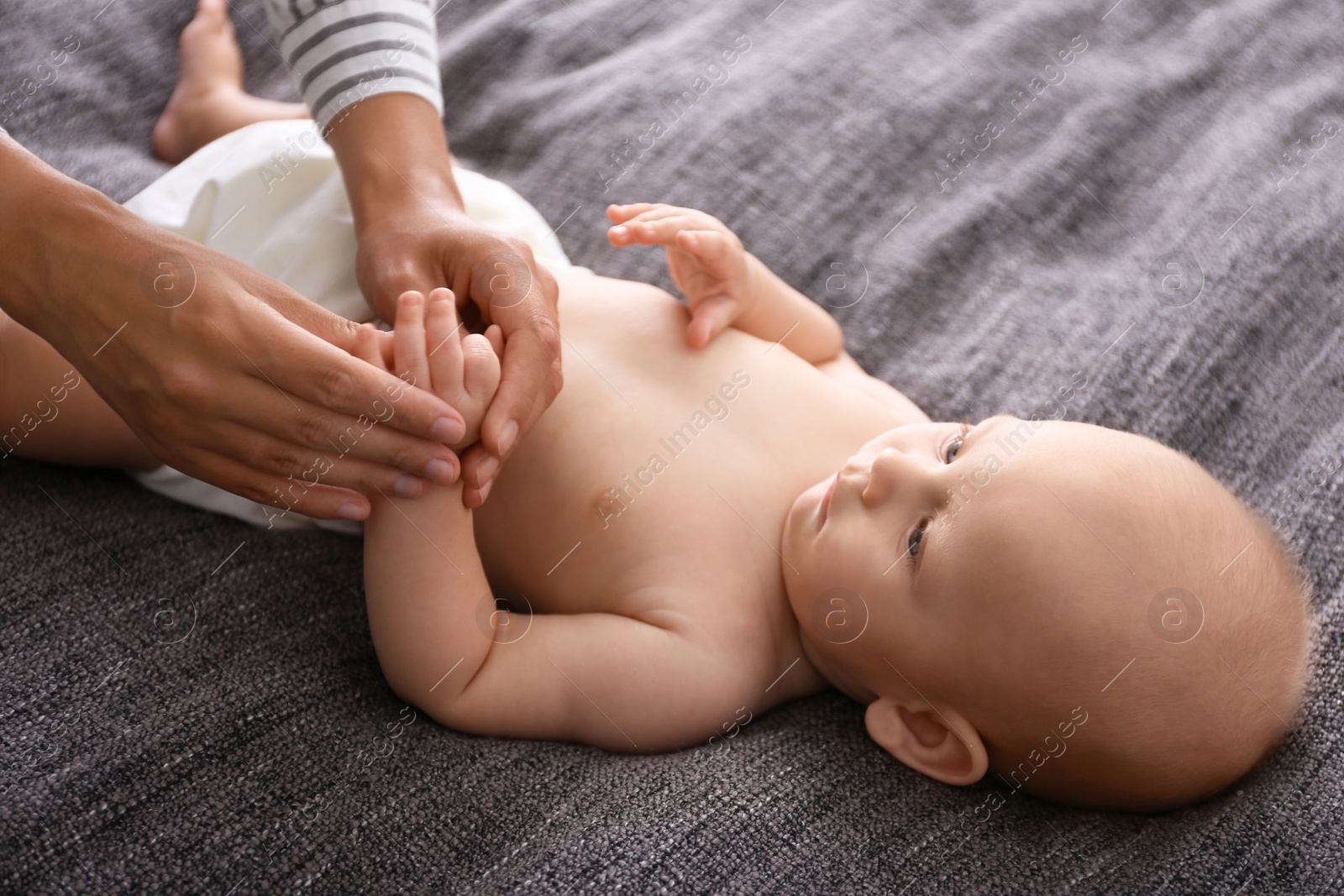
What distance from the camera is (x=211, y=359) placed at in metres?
0.74

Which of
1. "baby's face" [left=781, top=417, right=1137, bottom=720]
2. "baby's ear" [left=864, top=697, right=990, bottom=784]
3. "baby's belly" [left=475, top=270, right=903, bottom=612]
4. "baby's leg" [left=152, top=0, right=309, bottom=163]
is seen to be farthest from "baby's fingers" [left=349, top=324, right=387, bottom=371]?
"baby's leg" [left=152, top=0, right=309, bottom=163]

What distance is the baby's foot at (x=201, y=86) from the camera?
138cm

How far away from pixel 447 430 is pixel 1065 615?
1.70 ft

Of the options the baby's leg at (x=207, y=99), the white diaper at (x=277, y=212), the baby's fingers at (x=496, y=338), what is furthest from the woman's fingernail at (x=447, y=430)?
the baby's leg at (x=207, y=99)

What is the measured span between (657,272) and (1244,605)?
773 mm

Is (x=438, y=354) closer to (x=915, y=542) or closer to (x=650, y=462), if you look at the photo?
(x=650, y=462)

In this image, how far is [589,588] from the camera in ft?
3.26

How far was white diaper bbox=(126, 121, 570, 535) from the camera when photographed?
108 cm

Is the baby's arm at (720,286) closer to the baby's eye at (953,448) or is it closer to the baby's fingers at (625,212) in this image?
the baby's fingers at (625,212)

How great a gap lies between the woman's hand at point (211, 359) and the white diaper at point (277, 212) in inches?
10.5

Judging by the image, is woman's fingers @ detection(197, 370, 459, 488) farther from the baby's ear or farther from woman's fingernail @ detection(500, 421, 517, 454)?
the baby's ear

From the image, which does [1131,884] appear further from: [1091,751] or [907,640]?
[907,640]

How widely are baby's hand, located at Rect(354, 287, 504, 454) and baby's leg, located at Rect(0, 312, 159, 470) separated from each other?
335 mm

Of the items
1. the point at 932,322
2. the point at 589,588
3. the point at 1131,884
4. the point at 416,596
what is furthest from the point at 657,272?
the point at 1131,884
